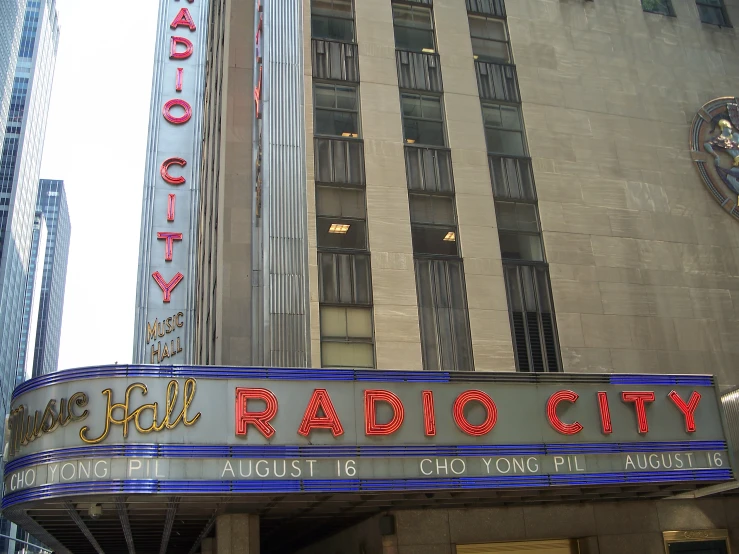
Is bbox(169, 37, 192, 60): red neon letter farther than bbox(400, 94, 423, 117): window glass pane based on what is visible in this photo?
Yes

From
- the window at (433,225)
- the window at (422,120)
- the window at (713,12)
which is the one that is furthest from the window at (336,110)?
the window at (713,12)

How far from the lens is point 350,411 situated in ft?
62.2

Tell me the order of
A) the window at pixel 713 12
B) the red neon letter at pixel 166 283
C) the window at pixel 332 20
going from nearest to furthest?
1. the window at pixel 332 20
2. the window at pixel 713 12
3. the red neon letter at pixel 166 283

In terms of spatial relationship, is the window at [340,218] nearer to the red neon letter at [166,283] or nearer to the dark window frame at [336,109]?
the dark window frame at [336,109]

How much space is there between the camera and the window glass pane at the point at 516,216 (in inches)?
1060

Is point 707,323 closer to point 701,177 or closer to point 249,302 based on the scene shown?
point 701,177

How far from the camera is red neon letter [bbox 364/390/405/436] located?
18875 millimetres

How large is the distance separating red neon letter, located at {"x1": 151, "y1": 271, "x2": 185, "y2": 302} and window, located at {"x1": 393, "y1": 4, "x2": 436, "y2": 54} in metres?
29.2

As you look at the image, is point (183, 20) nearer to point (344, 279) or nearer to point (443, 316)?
point (344, 279)

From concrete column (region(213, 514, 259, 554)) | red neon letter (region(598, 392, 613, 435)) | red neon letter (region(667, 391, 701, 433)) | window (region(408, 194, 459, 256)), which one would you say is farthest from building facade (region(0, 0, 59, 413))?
red neon letter (region(667, 391, 701, 433))

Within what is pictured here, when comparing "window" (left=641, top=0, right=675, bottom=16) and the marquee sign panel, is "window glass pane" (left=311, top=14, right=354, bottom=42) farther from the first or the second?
the marquee sign panel

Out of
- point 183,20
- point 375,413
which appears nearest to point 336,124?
point 375,413

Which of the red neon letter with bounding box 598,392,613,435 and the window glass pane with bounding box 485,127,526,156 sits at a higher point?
the window glass pane with bounding box 485,127,526,156

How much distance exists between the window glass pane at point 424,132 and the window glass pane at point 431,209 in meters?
2.14
